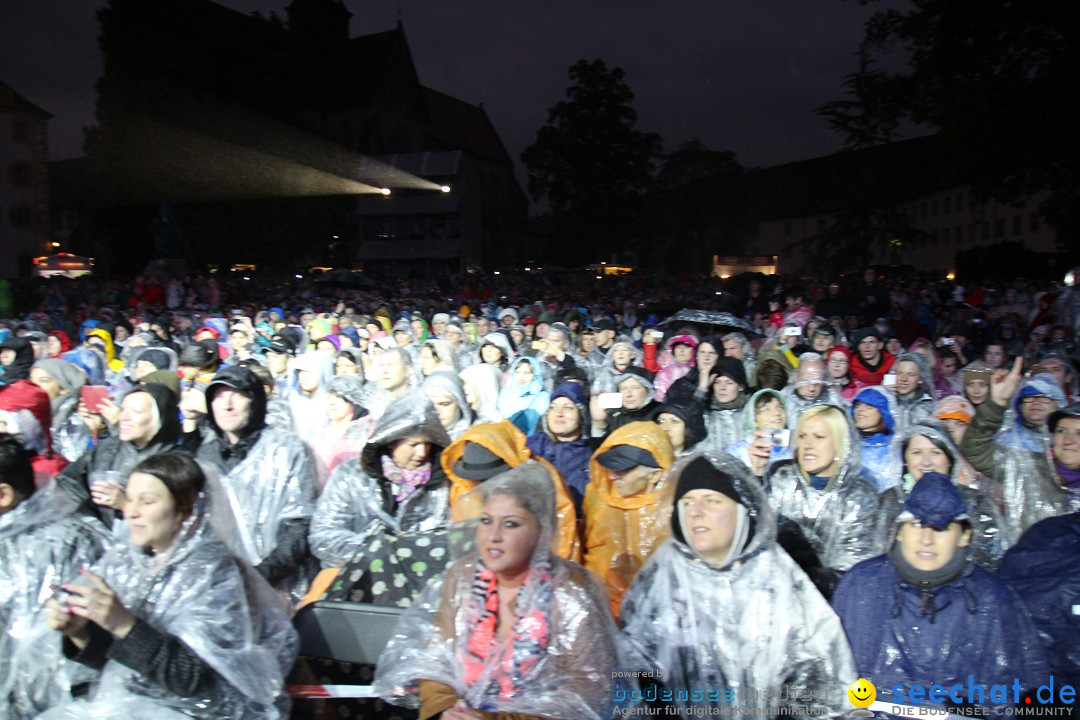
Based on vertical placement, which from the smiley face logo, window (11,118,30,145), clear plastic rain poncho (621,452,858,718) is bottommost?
the smiley face logo

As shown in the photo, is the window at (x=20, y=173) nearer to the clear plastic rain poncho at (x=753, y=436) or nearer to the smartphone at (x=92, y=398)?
the smartphone at (x=92, y=398)

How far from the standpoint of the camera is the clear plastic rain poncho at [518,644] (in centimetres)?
253

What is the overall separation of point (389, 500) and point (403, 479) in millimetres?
117

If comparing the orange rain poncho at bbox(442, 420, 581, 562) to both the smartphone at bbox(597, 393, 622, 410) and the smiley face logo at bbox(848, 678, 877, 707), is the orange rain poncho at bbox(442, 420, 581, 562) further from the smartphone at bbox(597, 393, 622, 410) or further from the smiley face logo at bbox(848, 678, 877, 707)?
the smartphone at bbox(597, 393, 622, 410)

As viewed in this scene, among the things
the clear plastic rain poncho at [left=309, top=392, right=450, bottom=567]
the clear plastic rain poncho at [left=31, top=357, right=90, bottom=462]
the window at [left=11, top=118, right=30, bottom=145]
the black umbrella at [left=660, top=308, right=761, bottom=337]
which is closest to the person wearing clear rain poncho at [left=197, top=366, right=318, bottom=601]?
the clear plastic rain poncho at [left=309, top=392, right=450, bottom=567]

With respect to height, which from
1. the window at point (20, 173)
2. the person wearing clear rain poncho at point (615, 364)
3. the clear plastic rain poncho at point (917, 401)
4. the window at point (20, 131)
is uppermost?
the window at point (20, 131)

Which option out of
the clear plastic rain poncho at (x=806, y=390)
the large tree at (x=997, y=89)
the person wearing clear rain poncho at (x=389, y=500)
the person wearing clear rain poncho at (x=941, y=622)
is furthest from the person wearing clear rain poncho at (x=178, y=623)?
the large tree at (x=997, y=89)

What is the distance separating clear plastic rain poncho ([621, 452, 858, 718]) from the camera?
264 cm

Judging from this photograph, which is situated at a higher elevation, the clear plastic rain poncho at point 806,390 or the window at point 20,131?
the window at point 20,131

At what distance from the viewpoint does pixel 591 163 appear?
54281mm

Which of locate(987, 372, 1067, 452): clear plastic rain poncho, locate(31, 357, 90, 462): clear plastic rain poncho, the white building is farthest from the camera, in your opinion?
the white building

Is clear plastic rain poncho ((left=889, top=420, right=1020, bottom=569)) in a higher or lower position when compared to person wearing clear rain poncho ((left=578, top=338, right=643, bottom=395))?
lower

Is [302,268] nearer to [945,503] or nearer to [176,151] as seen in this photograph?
[176,151]

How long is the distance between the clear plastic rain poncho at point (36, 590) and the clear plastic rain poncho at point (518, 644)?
1.04 meters
